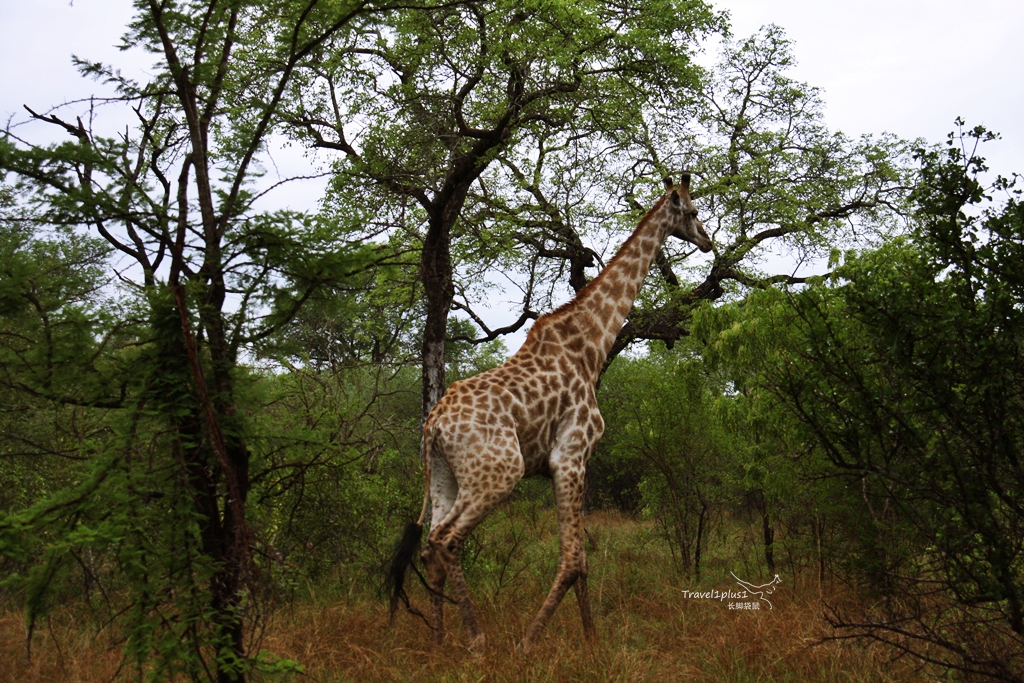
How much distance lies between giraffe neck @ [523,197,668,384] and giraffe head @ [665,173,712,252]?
12 cm

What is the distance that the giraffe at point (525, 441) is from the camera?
Answer: 6984 mm

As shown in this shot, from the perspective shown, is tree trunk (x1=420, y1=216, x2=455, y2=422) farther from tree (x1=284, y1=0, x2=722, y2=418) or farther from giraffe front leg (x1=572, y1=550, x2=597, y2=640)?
giraffe front leg (x1=572, y1=550, x2=597, y2=640)

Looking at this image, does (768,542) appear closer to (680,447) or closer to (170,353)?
(680,447)

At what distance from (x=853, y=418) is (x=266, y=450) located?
11.4ft

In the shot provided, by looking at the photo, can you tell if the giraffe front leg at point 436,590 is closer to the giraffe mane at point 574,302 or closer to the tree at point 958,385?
the giraffe mane at point 574,302

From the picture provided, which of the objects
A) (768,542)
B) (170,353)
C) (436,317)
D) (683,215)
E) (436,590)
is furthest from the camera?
(768,542)

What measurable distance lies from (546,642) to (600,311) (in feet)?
9.87

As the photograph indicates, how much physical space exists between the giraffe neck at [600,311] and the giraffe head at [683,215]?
12 cm

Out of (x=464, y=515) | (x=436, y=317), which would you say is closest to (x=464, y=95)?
(x=436, y=317)

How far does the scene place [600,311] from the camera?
8.23m

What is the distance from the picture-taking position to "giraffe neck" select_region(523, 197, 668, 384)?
26.1ft

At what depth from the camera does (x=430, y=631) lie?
7.21 meters

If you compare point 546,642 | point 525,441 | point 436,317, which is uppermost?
point 436,317

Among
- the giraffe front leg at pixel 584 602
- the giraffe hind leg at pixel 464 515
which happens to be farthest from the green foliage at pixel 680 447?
the giraffe hind leg at pixel 464 515
